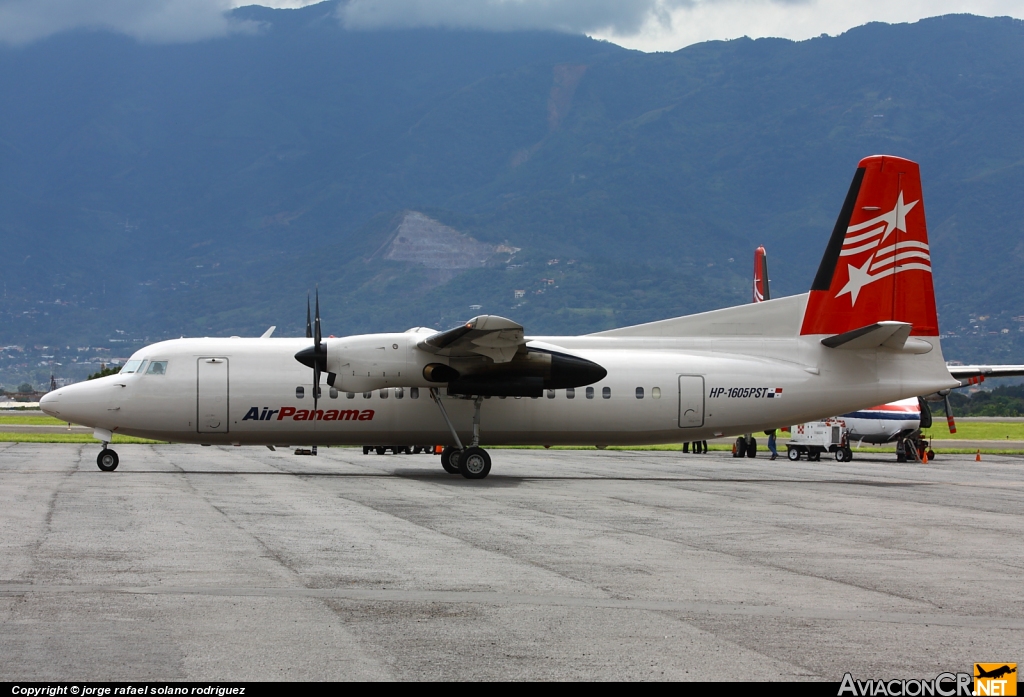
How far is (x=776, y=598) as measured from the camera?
9.85 meters

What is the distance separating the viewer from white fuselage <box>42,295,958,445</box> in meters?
24.1

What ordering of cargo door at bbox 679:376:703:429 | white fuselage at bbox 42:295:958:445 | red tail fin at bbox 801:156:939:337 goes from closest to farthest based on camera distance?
white fuselage at bbox 42:295:958:445 < cargo door at bbox 679:376:703:429 < red tail fin at bbox 801:156:939:337

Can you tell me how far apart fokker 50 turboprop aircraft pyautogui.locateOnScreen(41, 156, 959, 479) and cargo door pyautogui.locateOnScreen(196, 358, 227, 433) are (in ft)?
0.10

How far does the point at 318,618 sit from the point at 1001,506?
50.1 ft

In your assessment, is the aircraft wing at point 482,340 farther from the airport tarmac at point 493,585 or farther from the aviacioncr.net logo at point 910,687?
the aviacioncr.net logo at point 910,687

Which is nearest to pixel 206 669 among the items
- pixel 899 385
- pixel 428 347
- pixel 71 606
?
pixel 71 606

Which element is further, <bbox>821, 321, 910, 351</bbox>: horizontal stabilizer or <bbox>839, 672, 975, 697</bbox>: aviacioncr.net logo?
<bbox>821, 321, 910, 351</bbox>: horizontal stabilizer

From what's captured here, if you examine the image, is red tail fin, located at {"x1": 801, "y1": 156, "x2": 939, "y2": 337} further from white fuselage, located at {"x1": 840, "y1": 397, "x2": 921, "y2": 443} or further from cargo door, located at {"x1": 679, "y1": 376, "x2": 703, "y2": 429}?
white fuselage, located at {"x1": 840, "y1": 397, "x2": 921, "y2": 443}

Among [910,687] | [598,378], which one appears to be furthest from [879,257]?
[910,687]

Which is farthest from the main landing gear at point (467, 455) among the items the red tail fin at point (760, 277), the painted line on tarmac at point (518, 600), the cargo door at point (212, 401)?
the red tail fin at point (760, 277)

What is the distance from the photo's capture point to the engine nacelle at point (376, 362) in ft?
75.4

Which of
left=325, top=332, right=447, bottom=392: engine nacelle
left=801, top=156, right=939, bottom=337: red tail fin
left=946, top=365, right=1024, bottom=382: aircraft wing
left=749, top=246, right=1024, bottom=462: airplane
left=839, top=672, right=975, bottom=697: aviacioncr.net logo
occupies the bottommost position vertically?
left=839, top=672, right=975, bottom=697: aviacioncr.net logo

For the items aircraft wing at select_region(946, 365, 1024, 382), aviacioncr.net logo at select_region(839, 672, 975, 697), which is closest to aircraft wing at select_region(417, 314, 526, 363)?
aviacioncr.net logo at select_region(839, 672, 975, 697)

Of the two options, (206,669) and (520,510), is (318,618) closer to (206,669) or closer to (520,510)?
(206,669)
